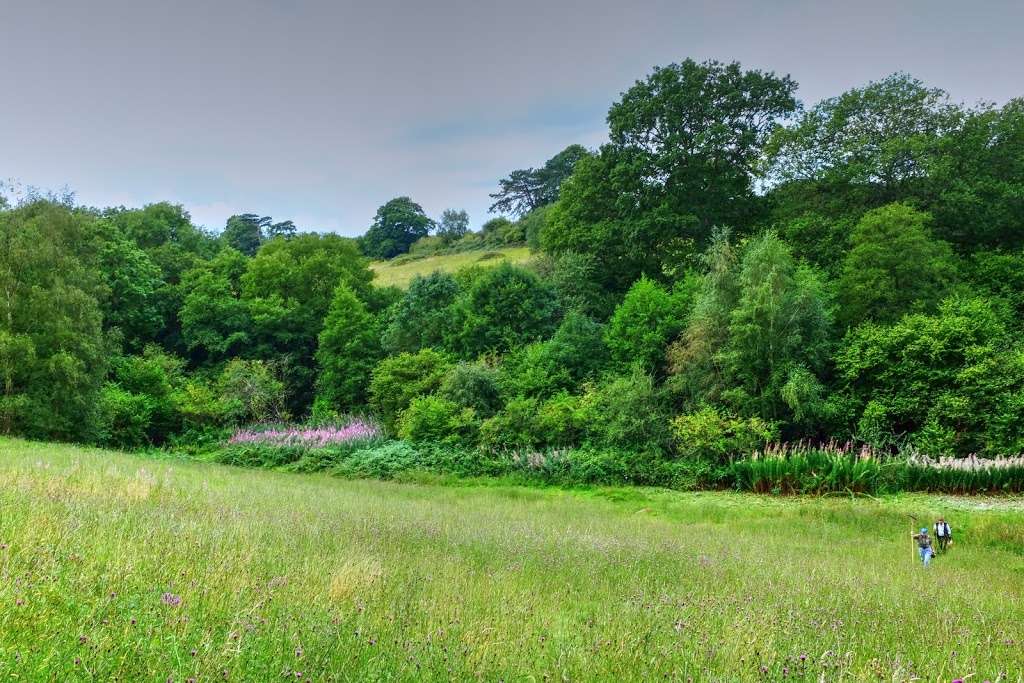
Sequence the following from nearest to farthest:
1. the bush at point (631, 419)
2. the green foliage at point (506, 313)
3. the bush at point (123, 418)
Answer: the bush at point (631, 419)
the bush at point (123, 418)
the green foliage at point (506, 313)

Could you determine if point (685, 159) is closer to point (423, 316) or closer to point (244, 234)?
point (423, 316)

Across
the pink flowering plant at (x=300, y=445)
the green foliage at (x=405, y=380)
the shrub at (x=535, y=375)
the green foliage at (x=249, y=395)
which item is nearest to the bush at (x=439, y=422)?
the green foliage at (x=405, y=380)

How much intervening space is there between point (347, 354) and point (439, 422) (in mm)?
11892

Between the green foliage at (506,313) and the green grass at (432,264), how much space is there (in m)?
26.8

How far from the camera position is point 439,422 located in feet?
82.2

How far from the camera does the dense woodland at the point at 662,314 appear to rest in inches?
807

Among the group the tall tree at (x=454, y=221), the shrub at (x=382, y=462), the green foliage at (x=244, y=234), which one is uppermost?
the tall tree at (x=454, y=221)

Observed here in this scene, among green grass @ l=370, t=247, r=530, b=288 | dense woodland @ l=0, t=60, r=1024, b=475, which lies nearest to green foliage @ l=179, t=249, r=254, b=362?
dense woodland @ l=0, t=60, r=1024, b=475

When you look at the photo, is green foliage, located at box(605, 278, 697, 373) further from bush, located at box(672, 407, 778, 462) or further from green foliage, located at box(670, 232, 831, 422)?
bush, located at box(672, 407, 778, 462)

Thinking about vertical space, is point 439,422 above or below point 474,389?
below

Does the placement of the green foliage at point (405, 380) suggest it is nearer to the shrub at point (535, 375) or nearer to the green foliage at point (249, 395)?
the shrub at point (535, 375)

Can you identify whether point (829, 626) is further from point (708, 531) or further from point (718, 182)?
point (718, 182)

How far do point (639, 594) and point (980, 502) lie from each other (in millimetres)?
15324

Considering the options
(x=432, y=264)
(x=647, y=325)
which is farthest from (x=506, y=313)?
(x=432, y=264)
